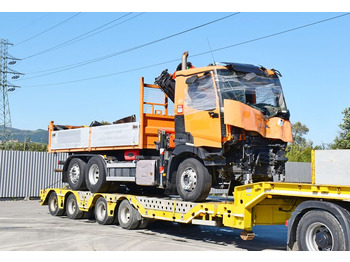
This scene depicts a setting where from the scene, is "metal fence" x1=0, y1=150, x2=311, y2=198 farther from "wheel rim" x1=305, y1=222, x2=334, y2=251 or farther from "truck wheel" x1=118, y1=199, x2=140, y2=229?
"wheel rim" x1=305, y1=222, x2=334, y2=251

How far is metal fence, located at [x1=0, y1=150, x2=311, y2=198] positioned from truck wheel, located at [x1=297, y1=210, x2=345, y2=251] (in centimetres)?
1516

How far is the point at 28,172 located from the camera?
2414cm

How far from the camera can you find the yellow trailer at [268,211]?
716 cm

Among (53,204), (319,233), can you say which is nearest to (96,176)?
(53,204)

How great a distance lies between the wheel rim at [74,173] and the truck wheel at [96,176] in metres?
0.63

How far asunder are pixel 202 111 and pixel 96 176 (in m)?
5.28

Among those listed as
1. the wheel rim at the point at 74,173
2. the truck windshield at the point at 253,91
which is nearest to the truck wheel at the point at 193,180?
the truck windshield at the point at 253,91

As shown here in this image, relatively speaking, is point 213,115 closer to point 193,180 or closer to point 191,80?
point 191,80

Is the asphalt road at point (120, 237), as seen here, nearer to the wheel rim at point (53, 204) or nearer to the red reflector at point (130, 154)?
the wheel rim at point (53, 204)

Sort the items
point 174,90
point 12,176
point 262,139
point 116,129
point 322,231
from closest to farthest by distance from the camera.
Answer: point 322,231 → point 262,139 → point 174,90 → point 116,129 → point 12,176

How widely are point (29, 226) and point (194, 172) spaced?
19.2ft

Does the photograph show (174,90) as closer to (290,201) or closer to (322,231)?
(290,201)

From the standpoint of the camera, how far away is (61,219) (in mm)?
15000
